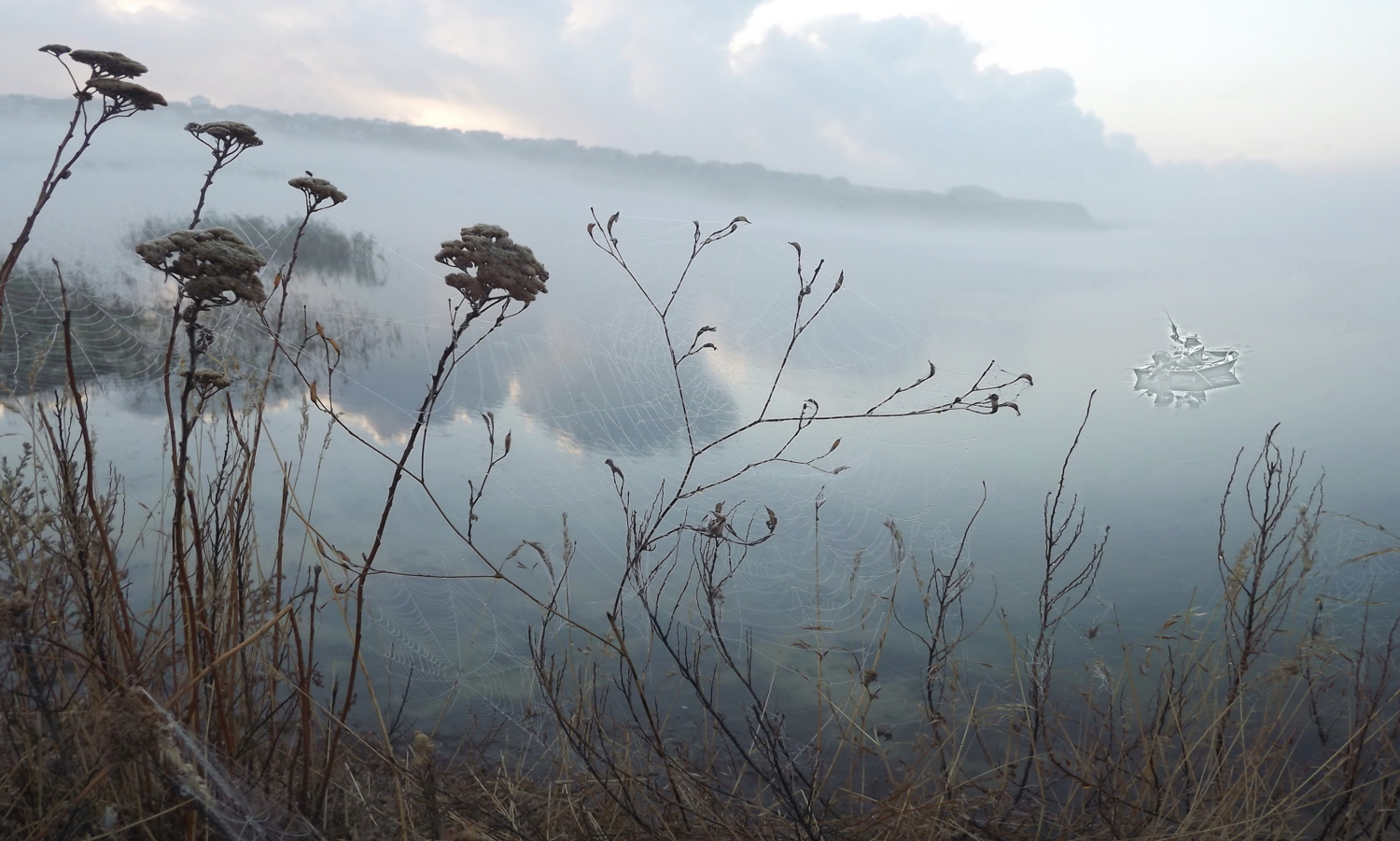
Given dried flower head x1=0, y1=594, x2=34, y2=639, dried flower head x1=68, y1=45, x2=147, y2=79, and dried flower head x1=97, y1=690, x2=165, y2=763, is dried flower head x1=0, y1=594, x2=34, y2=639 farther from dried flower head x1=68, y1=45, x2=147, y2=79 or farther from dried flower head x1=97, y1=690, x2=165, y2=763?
dried flower head x1=68, y1=45, x2=147, y2=79

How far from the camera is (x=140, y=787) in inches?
63.7

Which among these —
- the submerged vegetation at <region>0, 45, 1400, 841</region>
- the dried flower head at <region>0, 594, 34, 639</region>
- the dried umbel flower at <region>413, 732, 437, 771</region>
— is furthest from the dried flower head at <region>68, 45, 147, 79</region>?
the dried umbel flower at <region>413, 732, 437, 771</region>

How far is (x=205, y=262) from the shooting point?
48.5 inches

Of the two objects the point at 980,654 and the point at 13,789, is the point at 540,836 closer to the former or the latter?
the point at 13,789

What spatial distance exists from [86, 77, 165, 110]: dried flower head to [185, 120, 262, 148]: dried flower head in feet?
0.25

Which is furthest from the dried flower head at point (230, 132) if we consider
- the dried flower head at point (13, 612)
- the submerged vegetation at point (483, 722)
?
the dried flower head at point (13, 612)

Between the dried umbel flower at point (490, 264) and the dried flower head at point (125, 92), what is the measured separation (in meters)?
0.69

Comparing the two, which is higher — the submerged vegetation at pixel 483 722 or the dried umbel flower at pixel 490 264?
the dried umbel flower at pixel 490 264

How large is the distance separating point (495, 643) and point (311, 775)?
1180 millimetres

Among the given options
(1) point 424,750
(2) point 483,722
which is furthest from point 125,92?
(2) point 483,722

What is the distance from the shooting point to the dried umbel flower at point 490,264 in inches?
54.1

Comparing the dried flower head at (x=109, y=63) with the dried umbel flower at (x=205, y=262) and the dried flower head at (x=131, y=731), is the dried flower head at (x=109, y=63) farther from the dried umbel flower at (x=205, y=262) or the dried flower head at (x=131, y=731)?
the dried flower head at (x=131, y=731)

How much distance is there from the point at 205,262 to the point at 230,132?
0.48 m

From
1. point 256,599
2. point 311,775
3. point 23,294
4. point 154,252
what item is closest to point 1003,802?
point 311,775
